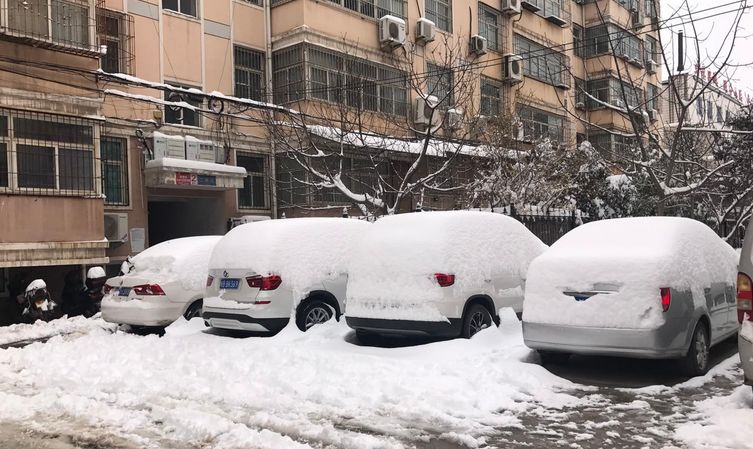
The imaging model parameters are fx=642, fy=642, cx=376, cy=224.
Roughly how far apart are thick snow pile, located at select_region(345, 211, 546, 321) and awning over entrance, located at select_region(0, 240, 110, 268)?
7755 millimetres

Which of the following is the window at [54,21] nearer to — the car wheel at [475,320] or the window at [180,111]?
the window at [180,111]

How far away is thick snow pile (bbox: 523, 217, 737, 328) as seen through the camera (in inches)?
258

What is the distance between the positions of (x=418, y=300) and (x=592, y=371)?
7.18 feet

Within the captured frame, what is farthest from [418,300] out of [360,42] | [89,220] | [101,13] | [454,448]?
[360,42]

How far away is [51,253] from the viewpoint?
13297 millimetres

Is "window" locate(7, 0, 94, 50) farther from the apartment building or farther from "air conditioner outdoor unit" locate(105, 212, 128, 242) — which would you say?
"air conditioner outdoor unit" locate(105, 212, 128, 242)

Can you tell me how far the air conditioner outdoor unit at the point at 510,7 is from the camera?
26305 mm

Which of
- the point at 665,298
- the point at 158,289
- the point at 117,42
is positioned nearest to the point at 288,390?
the point at 665,298

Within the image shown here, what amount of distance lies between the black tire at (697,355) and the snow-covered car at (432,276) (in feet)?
8.27

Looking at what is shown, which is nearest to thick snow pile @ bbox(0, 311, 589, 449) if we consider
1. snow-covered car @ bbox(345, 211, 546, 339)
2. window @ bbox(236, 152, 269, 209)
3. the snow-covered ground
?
the snow-covered ground

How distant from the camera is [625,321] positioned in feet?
21.4

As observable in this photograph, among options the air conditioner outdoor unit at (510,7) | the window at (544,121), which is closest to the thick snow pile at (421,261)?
the window at (544,121)

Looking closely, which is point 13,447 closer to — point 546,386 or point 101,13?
point 546,386

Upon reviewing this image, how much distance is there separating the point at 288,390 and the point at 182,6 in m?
14.6
